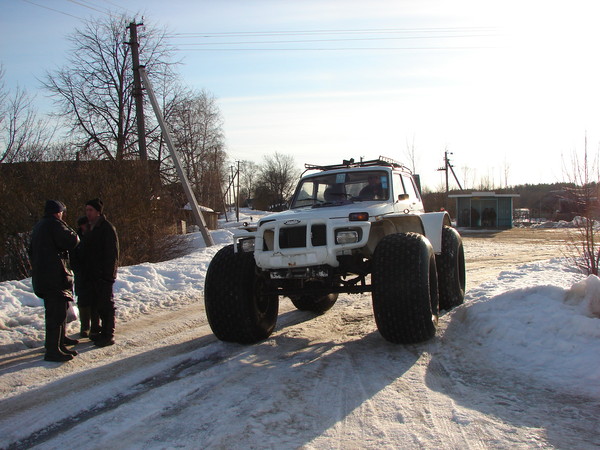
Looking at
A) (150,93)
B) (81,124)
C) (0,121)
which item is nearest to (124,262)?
(150,93)

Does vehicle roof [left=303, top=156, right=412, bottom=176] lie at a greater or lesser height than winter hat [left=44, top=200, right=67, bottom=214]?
greater

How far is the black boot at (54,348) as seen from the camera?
5.35 metres

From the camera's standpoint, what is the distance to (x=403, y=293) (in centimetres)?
500

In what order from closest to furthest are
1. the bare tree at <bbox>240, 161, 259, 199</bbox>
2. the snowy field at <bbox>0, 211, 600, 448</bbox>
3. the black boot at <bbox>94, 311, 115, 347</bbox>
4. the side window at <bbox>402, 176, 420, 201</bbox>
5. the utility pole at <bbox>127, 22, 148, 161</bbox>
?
the snowy field at <bbox>0, 211, 600, 448</bbox> → the black boot at <bbox>94, 311, 115, 347</bbox> → the side window at <bbox>402, 176, 420, 201</bbox> → the utility pole at <bbox>127, 22, 148, 161</bbox> → the bare tree at <bbox>240, 161, 259, 199</bbox>

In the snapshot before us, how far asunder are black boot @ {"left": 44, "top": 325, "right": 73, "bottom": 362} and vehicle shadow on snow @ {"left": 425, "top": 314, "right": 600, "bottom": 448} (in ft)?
12.8

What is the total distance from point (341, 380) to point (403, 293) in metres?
1.14

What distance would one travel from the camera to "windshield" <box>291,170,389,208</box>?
263 inches

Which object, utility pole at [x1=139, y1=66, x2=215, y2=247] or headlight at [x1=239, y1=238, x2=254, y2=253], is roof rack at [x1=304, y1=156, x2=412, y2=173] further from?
utility pole at [x1=139, y1=66, x2=215, y2=247]

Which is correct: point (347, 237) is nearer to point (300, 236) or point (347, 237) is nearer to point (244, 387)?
point (300, 236)

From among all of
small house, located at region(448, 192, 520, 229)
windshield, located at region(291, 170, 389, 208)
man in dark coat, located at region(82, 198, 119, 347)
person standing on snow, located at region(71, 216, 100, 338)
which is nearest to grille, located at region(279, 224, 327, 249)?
windshield, located at region(291, 170, 389, 208)

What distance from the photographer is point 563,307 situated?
18.3 feet

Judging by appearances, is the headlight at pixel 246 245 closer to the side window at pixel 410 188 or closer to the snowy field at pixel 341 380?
the snowy field at pixel 341 380

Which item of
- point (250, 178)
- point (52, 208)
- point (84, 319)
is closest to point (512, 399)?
point (52, 208)

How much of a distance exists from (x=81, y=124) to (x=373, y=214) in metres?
32.7
